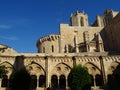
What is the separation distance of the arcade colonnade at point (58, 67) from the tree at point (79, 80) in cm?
423

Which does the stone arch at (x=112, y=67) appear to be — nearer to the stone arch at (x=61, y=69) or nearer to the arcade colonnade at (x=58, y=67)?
the arcade colonnade at (x=58, y=67)

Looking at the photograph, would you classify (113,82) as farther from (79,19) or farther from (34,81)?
(79,19)

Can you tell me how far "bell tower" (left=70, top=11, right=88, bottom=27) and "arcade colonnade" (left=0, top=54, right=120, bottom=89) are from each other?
116 feet

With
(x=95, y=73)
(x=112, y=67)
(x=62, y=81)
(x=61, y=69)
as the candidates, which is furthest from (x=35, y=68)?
(x=112, y=67)

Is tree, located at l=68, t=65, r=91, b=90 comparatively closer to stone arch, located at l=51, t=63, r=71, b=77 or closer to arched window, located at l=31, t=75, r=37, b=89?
stone arch, located at l=51, t=63, r=71, b=77

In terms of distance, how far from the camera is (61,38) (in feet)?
192

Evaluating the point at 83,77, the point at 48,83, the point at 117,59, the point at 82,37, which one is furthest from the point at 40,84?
A: the point at 82,37

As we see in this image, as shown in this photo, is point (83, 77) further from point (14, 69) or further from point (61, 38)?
point (61, 38)

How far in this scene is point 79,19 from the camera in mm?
75438

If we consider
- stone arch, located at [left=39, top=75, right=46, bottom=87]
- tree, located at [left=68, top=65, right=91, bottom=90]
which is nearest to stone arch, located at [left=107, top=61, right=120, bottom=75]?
tree, located at [left=68, top=65, right=91, bottom=90]

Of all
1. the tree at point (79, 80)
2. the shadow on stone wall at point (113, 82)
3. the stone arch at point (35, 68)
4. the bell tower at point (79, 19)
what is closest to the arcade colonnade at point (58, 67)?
the stone arch at point (35, 68)

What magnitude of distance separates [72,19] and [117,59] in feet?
123

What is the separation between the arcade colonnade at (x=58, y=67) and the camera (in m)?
38.6

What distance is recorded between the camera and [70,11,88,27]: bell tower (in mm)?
74863
